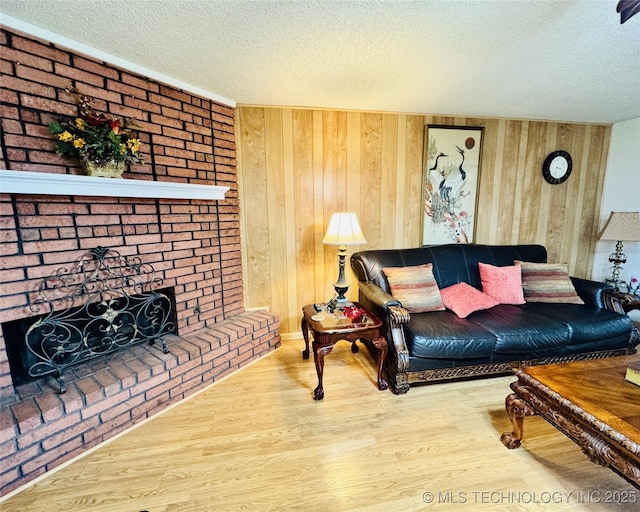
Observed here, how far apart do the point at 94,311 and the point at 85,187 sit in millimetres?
869

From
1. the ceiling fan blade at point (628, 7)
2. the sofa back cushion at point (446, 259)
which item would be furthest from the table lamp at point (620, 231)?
the ceiling fan blade at point (628, 7)

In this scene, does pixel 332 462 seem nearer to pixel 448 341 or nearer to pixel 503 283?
pixel 448 341

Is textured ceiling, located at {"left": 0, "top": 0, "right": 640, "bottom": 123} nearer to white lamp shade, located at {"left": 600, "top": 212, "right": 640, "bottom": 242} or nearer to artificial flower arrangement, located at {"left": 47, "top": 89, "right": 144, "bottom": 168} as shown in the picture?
artificial flower arrangement, located at {"left": 47, "top": 89, "right": 144, "bottom": 168}

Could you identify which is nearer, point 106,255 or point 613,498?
point 613,498

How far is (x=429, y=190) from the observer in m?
3.01

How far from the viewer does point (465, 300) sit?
2428 mm

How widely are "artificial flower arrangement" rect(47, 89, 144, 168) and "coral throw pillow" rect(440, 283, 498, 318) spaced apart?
106 inches

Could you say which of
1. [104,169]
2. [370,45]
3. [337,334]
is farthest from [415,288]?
[104,169]

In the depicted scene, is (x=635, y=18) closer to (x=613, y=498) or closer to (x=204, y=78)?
(x=613, y=498)

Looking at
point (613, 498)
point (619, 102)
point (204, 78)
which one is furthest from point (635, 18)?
point (204, 78)

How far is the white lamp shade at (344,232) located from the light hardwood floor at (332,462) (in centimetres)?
118

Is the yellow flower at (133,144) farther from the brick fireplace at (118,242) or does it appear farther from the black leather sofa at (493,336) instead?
the black leather sofa at (493,336)

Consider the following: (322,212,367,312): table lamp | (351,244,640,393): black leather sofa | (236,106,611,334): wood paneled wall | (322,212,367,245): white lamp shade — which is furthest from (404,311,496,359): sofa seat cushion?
(236,106,611,334): wood paneled wall

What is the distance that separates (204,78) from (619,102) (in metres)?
3.76
